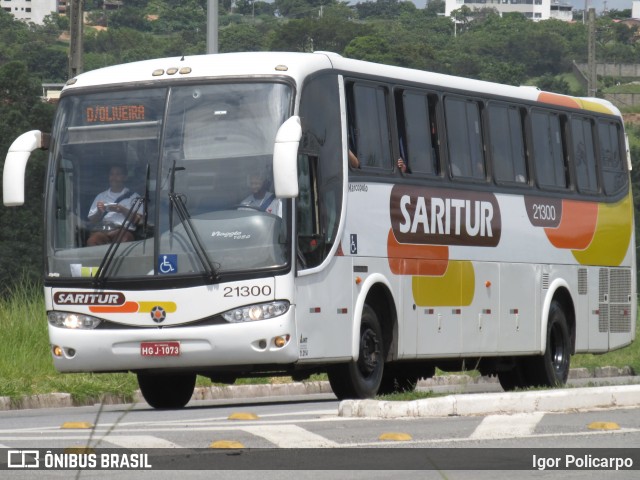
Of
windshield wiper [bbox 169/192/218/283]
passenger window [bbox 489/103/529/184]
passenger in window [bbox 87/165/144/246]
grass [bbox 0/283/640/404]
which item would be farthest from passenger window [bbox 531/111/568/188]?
passenger in window [bbox 87/165/144/246]

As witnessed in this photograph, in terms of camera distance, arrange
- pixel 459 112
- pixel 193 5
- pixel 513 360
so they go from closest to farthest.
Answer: pixel 459 112 < pixel 513 360 < pixel 193 5

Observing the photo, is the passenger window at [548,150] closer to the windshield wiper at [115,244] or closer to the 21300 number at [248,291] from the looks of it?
the 21300 number at [248,291]

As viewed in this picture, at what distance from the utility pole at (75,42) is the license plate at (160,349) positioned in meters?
15.0

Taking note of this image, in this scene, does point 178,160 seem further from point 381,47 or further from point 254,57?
point 381,47

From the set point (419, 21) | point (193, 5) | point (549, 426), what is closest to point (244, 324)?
point (549, 426)

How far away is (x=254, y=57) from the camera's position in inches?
600

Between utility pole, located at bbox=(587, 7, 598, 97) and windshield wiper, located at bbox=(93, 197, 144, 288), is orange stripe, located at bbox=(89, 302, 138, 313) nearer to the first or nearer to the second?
windshield wiper, located at bbox=(93, 197, 144, 288)

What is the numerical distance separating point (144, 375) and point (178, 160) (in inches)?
97.9

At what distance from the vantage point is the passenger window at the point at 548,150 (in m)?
19.6

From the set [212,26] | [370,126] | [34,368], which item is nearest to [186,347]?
[370,126]

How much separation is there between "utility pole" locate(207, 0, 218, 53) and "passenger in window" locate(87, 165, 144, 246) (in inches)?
349

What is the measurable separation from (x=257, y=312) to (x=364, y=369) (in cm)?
194

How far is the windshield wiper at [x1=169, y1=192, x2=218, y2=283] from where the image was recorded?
14312 mm
